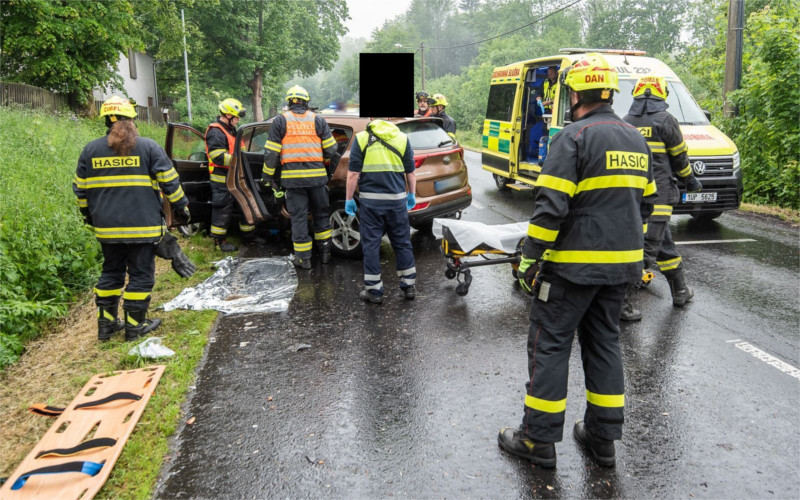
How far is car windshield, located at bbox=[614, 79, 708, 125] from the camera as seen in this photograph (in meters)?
8.41

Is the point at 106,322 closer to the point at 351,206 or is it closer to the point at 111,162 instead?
the point at 111,162

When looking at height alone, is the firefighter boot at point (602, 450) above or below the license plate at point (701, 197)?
below

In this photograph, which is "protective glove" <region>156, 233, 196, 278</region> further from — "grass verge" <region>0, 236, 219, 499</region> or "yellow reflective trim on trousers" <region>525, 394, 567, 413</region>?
"yellow reflective trim on trousers" <region>525, 394, 567, 413</region>

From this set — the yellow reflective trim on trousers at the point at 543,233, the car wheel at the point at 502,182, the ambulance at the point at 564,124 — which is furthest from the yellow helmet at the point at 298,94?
the car wheel at the point at 502,182

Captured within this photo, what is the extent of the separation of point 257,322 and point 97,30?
14300 millimetres

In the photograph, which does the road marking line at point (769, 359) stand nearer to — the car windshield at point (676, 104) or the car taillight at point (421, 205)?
the car taillight at point (421, 205)

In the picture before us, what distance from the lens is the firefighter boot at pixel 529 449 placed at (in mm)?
2965

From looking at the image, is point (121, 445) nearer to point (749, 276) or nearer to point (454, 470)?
point (454, 470)

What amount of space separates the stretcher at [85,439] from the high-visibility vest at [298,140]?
10.1 feet

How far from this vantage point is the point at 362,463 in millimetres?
3023

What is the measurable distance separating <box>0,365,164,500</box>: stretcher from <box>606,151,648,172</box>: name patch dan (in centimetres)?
296

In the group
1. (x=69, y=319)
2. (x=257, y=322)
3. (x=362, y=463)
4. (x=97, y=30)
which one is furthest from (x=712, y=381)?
(x=97, y=30)

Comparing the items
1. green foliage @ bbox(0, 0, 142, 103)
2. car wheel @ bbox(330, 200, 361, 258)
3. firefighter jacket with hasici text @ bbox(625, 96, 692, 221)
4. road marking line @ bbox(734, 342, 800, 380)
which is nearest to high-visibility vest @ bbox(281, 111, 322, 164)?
car wheel @ bbox(330, 200, 361, 258)

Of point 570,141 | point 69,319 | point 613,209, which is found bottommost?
point 69,319
